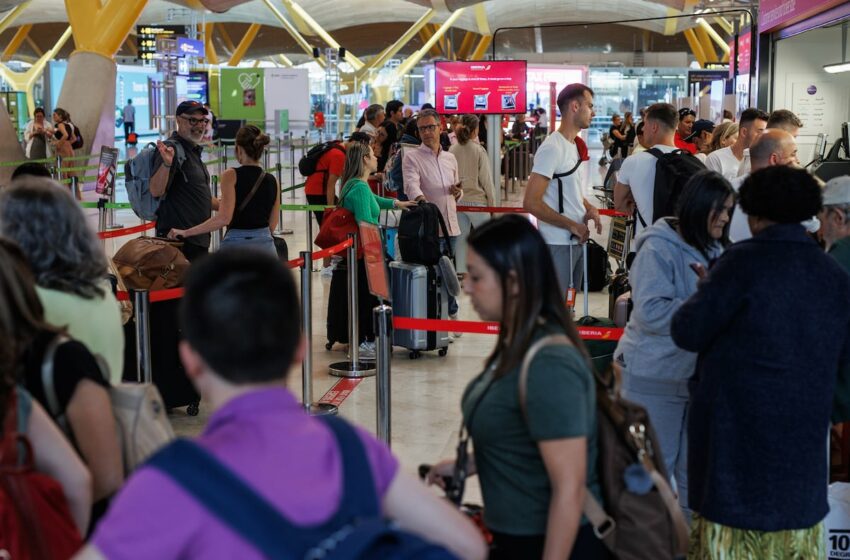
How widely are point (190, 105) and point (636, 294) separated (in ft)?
13.1

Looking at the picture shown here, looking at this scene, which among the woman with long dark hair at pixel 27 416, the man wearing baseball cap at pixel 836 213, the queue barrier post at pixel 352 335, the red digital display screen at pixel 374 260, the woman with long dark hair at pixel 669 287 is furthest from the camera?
the queue barrier post at pixel 352 335

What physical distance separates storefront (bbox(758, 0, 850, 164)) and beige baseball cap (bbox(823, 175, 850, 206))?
313 inches

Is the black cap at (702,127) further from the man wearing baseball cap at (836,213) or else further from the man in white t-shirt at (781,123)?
the man wearing baseball cap at (836,213)

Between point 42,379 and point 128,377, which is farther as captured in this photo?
point 128,377

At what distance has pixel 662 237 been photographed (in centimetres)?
397

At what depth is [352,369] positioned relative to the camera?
7742 millimetres

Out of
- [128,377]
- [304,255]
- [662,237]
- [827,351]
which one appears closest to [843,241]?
[662,237]

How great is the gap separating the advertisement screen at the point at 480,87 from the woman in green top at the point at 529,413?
36.1 ft

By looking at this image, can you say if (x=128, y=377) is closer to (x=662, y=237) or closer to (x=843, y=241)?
(x=662, y=237)

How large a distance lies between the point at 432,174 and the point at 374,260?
2509mm

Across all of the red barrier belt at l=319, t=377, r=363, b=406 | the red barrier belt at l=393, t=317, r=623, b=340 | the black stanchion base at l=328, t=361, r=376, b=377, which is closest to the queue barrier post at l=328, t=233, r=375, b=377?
the black stanchion base at l=328, t=361, r=376, b=377

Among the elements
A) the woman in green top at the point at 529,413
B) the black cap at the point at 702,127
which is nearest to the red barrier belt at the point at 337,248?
the black cap at the point at 702,127

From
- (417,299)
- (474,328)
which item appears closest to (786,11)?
(417,299)

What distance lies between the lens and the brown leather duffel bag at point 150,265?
20.5 ft
